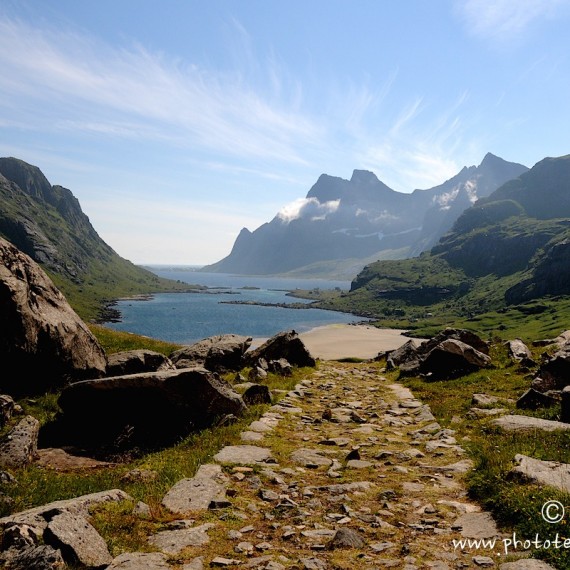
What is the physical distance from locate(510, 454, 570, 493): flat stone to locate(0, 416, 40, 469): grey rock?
34.9 ft

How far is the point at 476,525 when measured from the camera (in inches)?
286

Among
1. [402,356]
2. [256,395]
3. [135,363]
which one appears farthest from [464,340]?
[135,363]

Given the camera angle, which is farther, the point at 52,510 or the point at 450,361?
the point at 450,361

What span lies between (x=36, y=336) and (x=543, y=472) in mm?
14823

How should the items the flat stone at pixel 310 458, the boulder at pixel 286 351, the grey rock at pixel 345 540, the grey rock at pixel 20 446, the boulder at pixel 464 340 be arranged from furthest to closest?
the boulder at pixel 286 351, the boulder at pixel 464 340, the flat stone at pixel 310 458, the grey rock at pixel 20 446, the grey rock at pixel 345 540

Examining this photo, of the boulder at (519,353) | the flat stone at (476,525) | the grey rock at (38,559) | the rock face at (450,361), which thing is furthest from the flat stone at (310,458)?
the boulder at (519,353)

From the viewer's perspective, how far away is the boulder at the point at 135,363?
16.7 meters

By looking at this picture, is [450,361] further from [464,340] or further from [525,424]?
[525,424]

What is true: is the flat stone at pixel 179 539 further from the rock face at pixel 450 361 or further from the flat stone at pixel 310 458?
the rock face at pixel 450 361

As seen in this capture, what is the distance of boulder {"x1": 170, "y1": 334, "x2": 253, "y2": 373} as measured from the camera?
920 inches

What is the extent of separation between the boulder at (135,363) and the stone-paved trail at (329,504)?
5.60 m

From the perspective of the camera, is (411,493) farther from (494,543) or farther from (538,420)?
(538,420)

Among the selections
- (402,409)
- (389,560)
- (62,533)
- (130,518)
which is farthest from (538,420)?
(62,533)

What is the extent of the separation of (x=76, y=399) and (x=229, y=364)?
1252 centimetres
